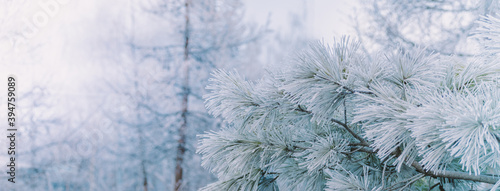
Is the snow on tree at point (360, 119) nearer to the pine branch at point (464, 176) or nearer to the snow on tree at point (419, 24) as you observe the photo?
the pine branch at point (464, 176)

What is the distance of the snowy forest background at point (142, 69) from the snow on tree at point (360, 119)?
1.15 metres

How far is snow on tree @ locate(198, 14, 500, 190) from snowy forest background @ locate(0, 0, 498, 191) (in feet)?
3.77

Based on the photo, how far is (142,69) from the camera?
201 centimetres

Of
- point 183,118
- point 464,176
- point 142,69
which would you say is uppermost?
point 464,176

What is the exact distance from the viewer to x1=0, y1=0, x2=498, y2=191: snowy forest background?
5.12ft

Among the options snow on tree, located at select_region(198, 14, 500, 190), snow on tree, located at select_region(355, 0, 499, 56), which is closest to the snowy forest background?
snow on tree, located at select_region(355, 0, 499, 56)

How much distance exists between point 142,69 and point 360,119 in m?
1.79

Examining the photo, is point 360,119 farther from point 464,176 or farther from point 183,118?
point 183,118

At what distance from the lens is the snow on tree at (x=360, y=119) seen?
327 mm

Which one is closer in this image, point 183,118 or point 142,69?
point 142,69

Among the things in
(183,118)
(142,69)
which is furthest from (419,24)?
(142,69)

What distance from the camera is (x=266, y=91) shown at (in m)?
0.49

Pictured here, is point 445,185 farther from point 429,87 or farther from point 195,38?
point 195,38

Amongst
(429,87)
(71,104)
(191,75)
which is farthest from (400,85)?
(191,75)
